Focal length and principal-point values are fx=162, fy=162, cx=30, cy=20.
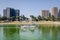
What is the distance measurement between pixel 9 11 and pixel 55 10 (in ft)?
80.8

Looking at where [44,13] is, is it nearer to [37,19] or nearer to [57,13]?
[57,13]

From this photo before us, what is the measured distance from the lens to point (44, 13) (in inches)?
3529

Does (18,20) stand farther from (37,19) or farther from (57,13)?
(57,13)

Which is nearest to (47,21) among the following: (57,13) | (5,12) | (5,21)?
(5,21)

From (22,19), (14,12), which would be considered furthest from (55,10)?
(22,19)

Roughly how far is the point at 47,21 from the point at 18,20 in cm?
1155

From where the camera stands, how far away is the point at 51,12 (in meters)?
86.4

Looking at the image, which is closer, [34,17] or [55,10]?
[34,17]

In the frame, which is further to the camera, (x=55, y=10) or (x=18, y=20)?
(x=55, y=10)

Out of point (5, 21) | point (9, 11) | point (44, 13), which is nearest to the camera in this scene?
point (5, 21)

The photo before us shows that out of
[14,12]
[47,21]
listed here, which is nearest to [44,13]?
[14,12]

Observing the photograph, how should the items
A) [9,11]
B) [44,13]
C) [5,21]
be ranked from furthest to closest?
[44,13] < [9,11] < [5,21]

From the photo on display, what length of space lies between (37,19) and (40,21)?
1.43 metres

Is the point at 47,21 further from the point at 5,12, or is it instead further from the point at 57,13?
the point at 5,12
